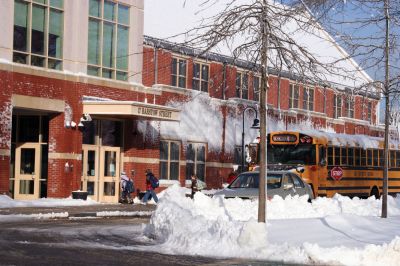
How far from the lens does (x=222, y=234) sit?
15789mm

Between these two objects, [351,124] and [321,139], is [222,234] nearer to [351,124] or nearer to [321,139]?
[321,139]

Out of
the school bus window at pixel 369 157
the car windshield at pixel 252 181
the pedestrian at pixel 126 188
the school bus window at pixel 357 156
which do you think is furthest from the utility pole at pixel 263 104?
the school bus window at pixel 369 157

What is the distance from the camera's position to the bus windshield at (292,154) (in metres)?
33.6

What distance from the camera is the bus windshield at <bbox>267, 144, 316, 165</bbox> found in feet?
110

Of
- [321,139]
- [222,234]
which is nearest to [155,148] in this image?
[321,139]

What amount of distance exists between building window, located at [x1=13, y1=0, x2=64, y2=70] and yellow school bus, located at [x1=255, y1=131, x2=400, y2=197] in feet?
32.3

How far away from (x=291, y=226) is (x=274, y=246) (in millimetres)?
2690

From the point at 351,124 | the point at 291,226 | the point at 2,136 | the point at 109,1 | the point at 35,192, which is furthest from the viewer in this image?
the point at 351,124

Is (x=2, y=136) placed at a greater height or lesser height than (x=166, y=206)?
Answer: greater

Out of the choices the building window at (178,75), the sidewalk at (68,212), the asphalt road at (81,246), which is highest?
the building window at (178,75)

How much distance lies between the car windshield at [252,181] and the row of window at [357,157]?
9250 millimetres

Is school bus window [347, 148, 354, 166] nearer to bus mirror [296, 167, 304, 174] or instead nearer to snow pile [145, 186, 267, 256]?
bus mirror [296, 167, 304, 174]

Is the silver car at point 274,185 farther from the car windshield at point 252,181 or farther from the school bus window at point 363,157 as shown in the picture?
the school bus window at point 363,157

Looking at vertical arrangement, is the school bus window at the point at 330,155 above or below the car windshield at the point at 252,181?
above
